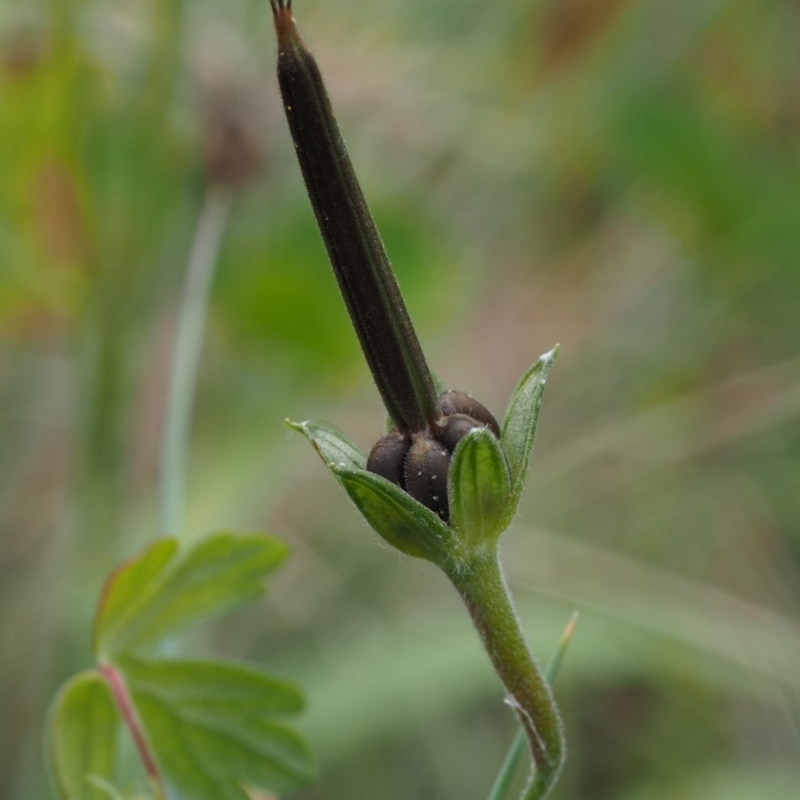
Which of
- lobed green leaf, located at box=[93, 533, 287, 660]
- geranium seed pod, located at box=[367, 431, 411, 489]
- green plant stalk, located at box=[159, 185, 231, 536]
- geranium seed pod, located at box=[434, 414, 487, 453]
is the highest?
green plant stalk, located at box=[159, 185, 231, 536]

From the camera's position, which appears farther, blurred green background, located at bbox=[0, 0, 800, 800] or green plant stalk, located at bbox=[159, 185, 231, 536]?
blurred green background, located at bbox=[0, 0, 800, 800]

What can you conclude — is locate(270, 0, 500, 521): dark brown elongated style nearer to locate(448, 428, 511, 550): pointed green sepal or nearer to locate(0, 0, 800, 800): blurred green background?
locate(448, 428, 511, 550): pointed green sepal

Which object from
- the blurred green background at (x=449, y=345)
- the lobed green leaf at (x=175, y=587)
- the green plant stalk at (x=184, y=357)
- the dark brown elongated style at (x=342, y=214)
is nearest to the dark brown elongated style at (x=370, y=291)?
the dark brown elongated style at (x=342, y=214)

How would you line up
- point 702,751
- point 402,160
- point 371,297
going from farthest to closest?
1. point 402,160
2. point 702,751
3. point 371,297

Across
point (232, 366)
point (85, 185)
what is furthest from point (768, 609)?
point (85, 185)

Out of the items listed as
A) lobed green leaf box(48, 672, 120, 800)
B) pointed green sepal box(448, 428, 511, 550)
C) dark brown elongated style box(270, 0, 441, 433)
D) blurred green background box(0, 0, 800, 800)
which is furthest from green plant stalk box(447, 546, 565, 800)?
blurred green background box(0, 0, 800, 800)

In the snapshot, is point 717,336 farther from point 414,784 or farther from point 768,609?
point 414,784

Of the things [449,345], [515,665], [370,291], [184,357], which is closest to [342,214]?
[370,291]

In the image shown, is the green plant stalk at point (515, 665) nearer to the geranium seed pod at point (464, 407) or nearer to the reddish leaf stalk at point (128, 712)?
the geranium seed pod at point (464, 407)
